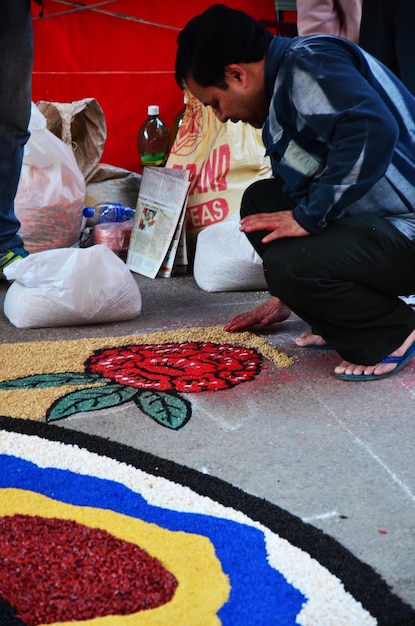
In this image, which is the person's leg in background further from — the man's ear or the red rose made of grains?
the red rose made of grains

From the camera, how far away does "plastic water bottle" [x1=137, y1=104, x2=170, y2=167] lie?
144 inches

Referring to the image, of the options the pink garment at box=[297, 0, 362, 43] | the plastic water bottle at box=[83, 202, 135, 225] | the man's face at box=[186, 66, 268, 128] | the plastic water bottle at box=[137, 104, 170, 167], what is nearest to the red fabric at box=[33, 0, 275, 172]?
the plastic water bottle at box=[137, 104, 170, 167]

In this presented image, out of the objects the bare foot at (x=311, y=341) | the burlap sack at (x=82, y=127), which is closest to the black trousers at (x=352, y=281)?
the bare foot at (x=311, y=341)

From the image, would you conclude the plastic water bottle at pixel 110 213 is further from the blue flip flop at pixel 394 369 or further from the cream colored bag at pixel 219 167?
the blue flip flop at pixel 394 369

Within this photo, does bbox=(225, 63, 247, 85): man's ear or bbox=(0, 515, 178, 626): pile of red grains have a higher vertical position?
bbox=(225, 63, 247, 85): man's ear

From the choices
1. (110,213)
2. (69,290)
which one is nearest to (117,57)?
(110,213)

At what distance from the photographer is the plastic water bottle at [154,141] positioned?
3.65 metres

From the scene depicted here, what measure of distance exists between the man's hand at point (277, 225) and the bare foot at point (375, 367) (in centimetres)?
33

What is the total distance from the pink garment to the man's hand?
1294 mm

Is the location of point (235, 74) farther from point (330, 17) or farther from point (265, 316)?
point (330, 17)

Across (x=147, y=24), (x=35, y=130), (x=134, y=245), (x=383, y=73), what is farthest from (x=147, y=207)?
(x=383, y=73)

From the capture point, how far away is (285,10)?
3.70m

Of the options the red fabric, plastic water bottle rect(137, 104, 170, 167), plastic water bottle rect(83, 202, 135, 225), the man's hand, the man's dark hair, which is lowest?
plastic water bottle rect(83, 202, 135, 225)

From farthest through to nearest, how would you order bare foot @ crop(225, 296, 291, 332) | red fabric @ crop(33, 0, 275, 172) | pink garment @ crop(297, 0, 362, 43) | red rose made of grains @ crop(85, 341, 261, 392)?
1. red fabric @ crop(33, 0, 275, 172)
2. pink garment @ crop(297, 0, 362, 43)
3. bare foot @ crop(225, 296, 291, 332)
4. red rose made of grains @ crop(85, 341, 261, 392)
